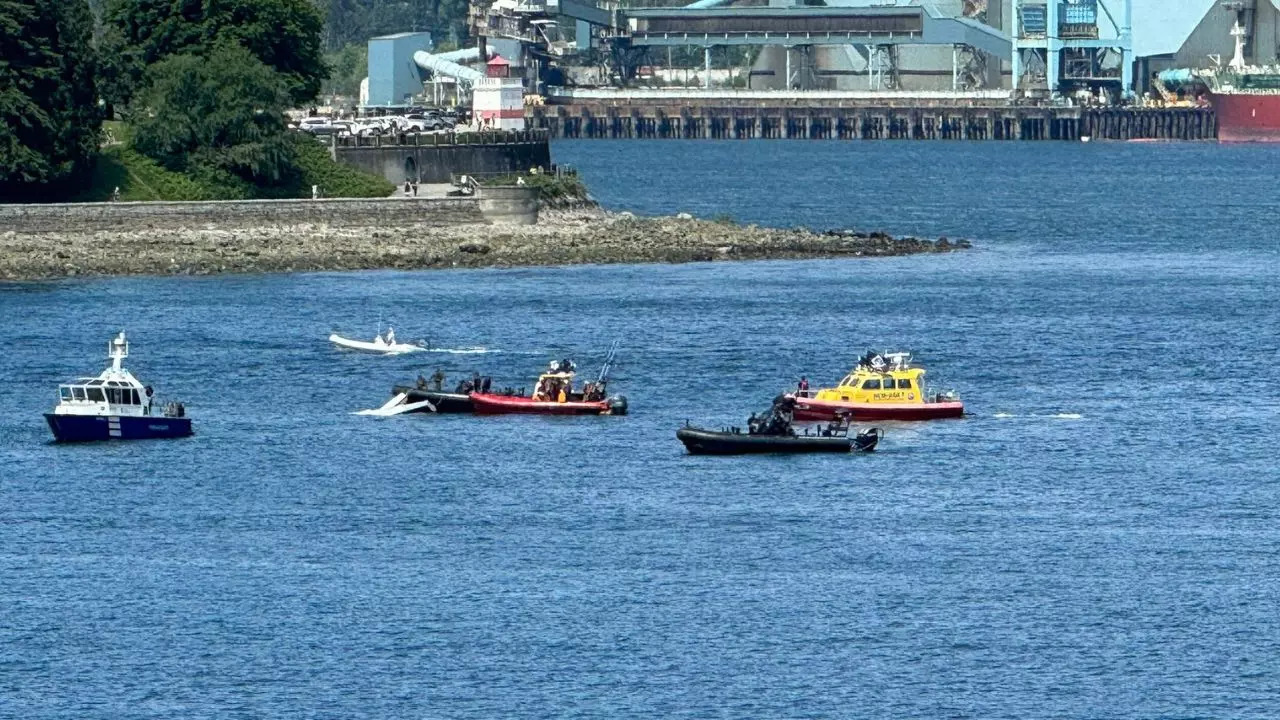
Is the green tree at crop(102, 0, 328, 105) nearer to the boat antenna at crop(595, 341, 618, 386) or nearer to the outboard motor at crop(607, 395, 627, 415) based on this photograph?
the boat antenna at crop(595, 341, 618, 386)

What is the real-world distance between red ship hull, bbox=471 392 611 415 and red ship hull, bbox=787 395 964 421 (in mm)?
5172

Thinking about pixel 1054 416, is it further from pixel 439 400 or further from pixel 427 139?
pixel 427 139

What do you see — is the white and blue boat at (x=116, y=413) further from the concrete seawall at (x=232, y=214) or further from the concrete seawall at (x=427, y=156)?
the concrete seawall at (x=427, y=156)

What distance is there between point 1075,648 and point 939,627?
2559 mm

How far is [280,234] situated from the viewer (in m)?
111

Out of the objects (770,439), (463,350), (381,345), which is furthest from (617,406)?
(381,345)

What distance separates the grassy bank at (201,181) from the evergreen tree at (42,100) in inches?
65.9

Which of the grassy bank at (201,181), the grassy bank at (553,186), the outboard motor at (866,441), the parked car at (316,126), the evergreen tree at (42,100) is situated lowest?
the outboard motor at (866,441)

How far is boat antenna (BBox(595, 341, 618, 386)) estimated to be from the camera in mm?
76938

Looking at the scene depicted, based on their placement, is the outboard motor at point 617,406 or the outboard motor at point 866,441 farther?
the outboard motor at point 617,406

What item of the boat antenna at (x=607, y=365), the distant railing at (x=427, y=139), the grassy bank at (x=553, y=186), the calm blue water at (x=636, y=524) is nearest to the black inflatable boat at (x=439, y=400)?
the calm blue water at (x=636, y=524)

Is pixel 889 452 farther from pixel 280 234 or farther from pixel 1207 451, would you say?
pixel 280 234

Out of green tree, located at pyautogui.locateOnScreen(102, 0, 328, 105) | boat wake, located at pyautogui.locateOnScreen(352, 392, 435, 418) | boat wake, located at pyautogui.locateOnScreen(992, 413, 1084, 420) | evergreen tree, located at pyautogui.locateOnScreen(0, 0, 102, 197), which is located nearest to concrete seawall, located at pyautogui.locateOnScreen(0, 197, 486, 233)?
evergreen tree, located at pyautogui.locateOnScreen(0, 0, 102, 197)

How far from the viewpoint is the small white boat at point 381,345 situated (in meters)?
85.6
